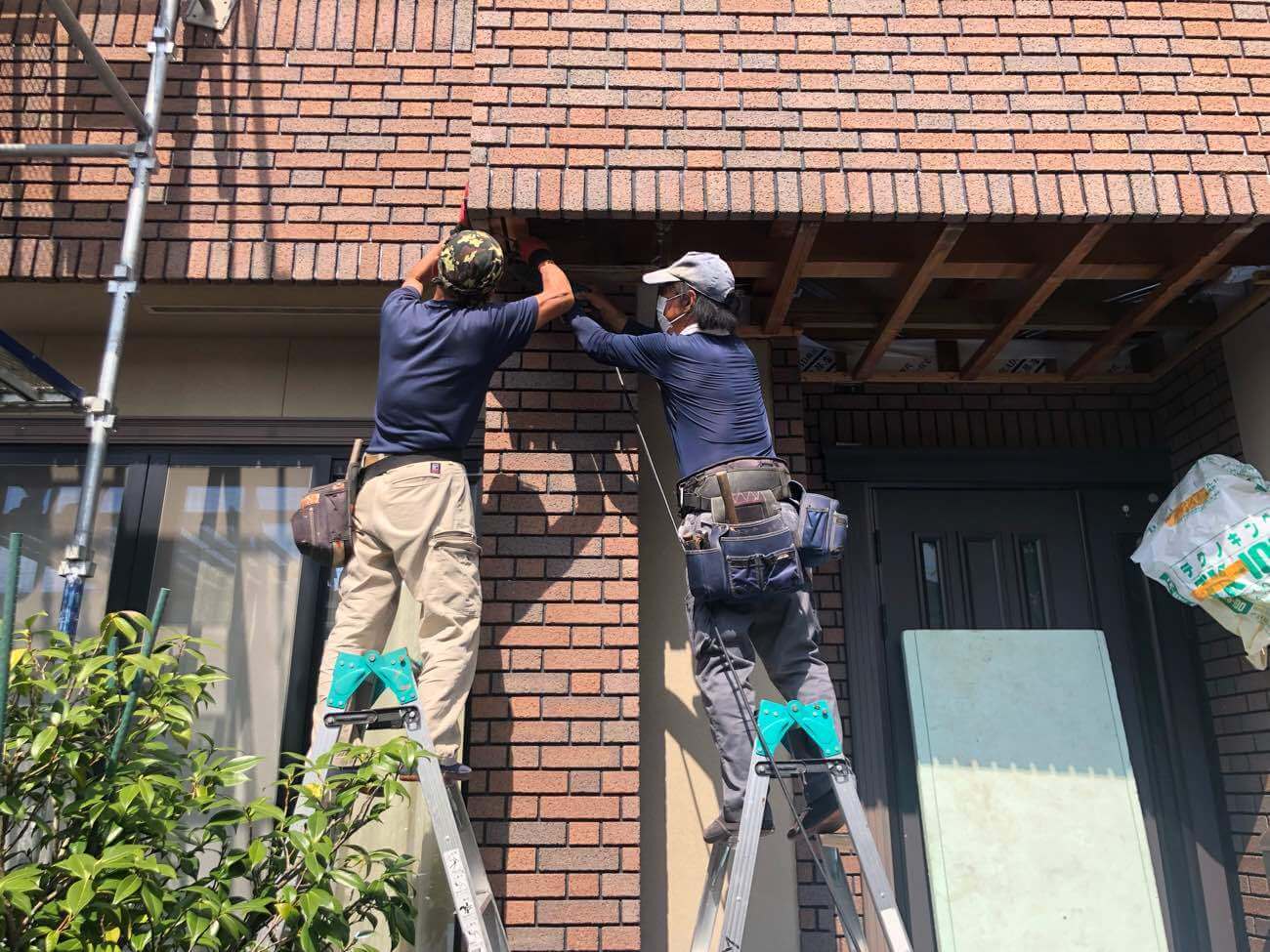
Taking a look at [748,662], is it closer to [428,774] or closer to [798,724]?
[798,724]

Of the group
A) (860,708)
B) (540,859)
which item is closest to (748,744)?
(540,859)

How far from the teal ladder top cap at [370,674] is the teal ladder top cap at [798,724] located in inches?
42.7

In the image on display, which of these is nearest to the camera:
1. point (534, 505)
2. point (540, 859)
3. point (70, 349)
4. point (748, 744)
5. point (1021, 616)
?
point (748, 744)

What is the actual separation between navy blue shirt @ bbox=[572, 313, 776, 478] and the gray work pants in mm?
529

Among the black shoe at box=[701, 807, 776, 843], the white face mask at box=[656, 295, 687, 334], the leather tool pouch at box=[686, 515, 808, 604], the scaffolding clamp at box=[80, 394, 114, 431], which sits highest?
the white face mask at box=[656, 295, 687, 334]

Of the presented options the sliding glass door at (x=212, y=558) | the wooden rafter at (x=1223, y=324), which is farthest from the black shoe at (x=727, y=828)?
the wooden rafter at (x=1223, y=324)

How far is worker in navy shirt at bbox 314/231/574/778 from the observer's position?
337 centimetres

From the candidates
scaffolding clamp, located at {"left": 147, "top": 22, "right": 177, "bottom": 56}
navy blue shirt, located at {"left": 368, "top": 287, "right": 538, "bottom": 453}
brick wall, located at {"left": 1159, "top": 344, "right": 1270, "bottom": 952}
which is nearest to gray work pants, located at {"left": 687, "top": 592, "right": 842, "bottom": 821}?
navy blue shirt, located at {"left": 368, "top": 287, "right": 538, "bottom": 453}

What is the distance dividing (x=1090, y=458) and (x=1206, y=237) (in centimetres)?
171

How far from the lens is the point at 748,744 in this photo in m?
3.24

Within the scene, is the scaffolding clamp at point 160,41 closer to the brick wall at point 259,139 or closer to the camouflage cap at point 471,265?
the brick wall at point 259,139

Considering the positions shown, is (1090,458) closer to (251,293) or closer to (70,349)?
(251,293)

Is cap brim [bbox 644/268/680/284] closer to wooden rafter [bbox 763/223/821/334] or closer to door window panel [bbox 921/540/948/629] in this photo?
wooden rafter [bbox 763/223/821/334]

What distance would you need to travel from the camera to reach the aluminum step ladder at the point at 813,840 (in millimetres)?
2873
